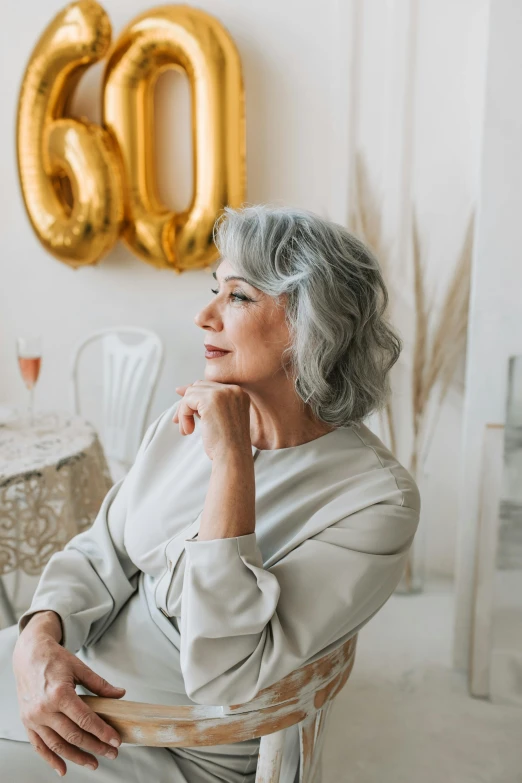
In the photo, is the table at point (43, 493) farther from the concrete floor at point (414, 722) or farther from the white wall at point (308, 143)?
the white wall at point (308, 143)

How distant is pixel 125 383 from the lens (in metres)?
2.81

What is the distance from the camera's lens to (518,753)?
6.39ft

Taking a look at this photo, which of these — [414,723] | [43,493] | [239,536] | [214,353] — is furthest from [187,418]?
[414,723]

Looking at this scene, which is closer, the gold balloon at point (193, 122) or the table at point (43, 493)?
the table at point (43, 493)

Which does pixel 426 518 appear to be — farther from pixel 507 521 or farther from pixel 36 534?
pixel 36 534

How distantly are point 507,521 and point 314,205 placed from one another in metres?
1.41

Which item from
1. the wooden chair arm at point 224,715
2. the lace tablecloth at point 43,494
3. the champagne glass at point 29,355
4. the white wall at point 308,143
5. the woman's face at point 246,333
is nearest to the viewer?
the wooden chair arm at point 224,715

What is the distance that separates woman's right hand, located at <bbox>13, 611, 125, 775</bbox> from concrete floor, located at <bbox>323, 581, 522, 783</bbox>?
42.5 inches

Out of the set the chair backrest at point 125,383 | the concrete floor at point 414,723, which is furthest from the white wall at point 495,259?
the chair backrest at point 125,383

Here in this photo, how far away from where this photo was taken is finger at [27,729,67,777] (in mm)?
983

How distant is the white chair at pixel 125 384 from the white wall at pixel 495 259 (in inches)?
48.3

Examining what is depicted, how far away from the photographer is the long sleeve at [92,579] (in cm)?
117

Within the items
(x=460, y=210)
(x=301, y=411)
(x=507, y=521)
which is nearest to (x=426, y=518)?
(x=507, y=521)

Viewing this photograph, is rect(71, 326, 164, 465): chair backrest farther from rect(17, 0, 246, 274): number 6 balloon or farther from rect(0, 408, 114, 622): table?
rect(0, 408, 114, 622): table
